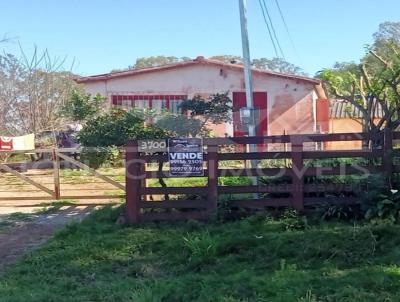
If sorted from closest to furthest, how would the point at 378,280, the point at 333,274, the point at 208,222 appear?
the point at 378,280 < the point at 333,274 < the point at 208,222

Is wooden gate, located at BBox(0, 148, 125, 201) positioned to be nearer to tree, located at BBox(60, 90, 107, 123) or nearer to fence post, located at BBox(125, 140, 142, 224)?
tree, located at BBox(60, 90, 107, 123)

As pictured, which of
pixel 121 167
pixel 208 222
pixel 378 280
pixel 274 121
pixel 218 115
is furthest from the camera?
pixel 274 121

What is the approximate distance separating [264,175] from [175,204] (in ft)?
4.57

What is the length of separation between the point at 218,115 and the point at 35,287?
541 cm

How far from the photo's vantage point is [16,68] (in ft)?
75.6

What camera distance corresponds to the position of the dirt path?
688 cm

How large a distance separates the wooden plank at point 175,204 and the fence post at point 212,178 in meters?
0.12

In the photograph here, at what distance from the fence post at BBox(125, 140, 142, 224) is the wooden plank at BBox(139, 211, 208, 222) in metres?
0.15

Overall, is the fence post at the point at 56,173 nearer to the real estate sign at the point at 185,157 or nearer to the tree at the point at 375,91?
the real estate sign at the point at 185,157

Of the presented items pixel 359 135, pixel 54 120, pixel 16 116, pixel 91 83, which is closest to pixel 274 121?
pixel 91 83

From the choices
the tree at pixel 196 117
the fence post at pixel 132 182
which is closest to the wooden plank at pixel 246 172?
the fence post at pixel 132 182

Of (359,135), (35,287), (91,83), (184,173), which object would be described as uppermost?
(91,83)

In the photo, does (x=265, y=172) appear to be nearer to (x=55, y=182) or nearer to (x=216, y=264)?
(x=216, y=264)

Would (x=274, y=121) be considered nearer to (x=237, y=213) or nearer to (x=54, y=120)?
(x=54, y=120)
